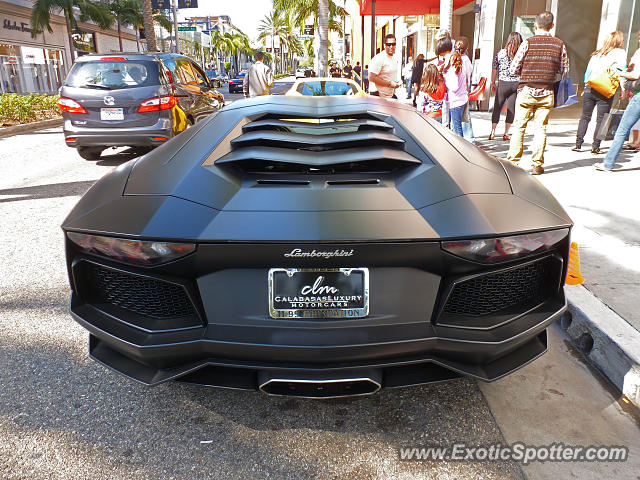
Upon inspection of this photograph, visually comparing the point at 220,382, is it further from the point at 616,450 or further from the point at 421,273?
the point at 616,450

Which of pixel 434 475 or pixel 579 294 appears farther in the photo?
pixel 579 294

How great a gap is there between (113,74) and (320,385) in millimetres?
7759

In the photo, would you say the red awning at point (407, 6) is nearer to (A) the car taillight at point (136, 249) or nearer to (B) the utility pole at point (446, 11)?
(B) the utility pole at point (446, 11)

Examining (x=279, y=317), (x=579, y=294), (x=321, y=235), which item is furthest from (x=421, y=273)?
(x=579, y=294)

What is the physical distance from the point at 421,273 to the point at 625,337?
150 centimetres

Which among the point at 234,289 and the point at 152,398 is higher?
the point at 234,289

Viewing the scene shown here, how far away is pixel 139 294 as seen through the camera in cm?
196

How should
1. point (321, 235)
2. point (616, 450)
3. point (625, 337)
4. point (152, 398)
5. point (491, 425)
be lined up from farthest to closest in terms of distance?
1. point (625, 337)
2. point (152, 398)
3. point (491, 425)
4. point (616, 450)
5. point (321, 235)

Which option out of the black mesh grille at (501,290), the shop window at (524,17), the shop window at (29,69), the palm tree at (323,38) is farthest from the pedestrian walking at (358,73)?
the black mesh grille at (501,290)

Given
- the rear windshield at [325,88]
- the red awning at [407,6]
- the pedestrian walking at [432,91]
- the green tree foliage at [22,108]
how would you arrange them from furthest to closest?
the red awning at [407,6]
the green tree foliage at [22,108]
the pedestrian walking at [432,91]
the rear windshield at [325,88]

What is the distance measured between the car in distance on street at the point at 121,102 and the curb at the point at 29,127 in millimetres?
6599

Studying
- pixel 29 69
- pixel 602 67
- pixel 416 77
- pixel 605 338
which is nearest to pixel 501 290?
pixel 605 338

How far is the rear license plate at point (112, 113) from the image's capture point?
7.83m

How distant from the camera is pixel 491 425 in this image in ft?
7.25
